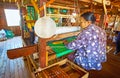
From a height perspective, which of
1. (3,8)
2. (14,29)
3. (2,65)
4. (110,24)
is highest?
(3,8)

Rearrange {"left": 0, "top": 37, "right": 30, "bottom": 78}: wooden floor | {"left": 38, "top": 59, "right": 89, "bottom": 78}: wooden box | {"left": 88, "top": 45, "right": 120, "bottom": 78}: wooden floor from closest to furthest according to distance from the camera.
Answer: {"left": 38, "top": 59, "right": 89, "bottom": 78}: wooden box < {"left": 88, "top": 45, "right": 120, "bottom": 78}: wooden floor < {"left": 0, "top": 37, "right": 30, "bottom": 78}: wooden floor

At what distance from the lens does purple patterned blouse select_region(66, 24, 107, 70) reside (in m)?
1.10

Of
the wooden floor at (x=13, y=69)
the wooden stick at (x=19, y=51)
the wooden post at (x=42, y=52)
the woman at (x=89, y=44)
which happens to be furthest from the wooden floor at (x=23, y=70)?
the wooden stick at (x=19, y=51)

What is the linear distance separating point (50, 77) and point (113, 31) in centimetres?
481

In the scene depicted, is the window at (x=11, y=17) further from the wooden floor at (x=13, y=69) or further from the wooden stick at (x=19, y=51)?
the wooden stick at (x=19, y=51)

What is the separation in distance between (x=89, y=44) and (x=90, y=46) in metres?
0.03

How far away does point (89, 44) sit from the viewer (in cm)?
110

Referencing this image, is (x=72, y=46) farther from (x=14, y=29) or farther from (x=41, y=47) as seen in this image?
(x=14, y=29)

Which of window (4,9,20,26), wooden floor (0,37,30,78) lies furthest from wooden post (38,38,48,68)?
window (4,9,20,26)

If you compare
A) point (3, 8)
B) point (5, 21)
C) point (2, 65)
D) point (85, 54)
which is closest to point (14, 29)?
point (5, 21)

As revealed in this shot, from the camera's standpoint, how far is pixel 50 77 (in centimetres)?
90

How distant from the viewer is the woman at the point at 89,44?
1.11 meters

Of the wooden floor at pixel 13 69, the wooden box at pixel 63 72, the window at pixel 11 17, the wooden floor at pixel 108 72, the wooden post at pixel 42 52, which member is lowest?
the wooden floor at pixel 13 69

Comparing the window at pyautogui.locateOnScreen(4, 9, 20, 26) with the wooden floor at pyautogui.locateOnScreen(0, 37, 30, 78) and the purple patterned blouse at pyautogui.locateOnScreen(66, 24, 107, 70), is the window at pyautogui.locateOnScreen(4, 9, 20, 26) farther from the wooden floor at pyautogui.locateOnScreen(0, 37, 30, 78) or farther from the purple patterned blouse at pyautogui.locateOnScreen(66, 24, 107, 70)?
the purple patterned blouse at pyautogui.locateOnScreen(66, 24, 107, 70)
